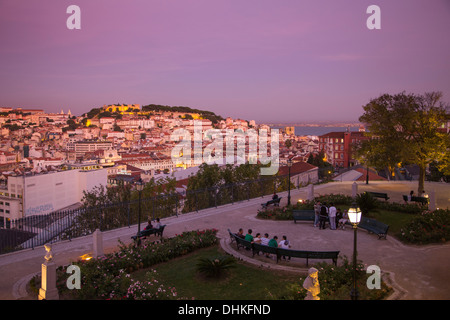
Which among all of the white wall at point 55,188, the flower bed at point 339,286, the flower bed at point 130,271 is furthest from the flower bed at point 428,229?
the white wall at point 55,188

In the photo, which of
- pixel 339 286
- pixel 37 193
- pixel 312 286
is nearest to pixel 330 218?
pixel 339 286

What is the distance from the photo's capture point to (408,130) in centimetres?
1970

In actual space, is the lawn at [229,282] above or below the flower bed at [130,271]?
below

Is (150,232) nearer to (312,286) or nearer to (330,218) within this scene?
(330,218)

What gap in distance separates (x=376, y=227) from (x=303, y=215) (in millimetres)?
2925

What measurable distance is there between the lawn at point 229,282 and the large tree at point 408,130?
12868mm

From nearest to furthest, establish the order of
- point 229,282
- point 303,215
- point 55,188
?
point 229,282 → point 303,215 → point 55,188

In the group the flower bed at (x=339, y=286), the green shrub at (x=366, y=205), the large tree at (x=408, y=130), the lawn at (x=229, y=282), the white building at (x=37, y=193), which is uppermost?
the large tree at (x=408, y=130)

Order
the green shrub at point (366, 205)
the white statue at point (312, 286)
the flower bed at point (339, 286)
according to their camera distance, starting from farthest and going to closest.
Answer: the green shrub at point (366, 205)
the flower bed at point (339, 286)
the white statue at point (312, 286)

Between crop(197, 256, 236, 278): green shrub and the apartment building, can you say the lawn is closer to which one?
crop(197, 256, 236, 278): green shrub

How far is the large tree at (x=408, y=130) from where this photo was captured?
18.4 meters

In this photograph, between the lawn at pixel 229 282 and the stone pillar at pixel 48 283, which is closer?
the stone pillar at pixel 48 283

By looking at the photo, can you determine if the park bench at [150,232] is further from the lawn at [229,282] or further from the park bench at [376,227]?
the park bench at [376,227]
